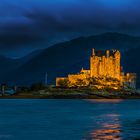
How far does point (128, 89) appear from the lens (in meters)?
194

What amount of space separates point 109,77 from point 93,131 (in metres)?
137

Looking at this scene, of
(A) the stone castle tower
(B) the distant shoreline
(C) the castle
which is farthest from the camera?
(A) the stone castle tower

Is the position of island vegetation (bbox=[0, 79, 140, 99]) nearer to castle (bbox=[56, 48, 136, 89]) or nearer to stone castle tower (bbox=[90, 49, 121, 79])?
castle (bbox=[56, 48, 136, 89])

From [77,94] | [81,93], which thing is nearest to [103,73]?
[81,93]

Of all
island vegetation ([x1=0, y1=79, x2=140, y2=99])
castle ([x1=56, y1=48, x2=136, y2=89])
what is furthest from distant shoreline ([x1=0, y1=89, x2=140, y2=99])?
castle ([x1=56, y1=48, x2=136, y2=89])

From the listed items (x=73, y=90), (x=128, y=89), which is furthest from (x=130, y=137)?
(x=128, y=89)

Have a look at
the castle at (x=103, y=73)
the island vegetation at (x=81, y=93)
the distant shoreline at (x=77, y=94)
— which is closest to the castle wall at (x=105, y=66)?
the castle at (x=103, y=73)

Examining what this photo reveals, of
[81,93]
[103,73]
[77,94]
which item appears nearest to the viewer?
[77,94]

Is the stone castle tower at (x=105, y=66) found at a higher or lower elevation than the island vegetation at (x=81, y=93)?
higher

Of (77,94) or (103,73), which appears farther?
(103,73)

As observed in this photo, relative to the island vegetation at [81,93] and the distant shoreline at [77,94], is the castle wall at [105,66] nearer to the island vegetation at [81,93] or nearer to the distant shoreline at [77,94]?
the island vegetation at [81,93]

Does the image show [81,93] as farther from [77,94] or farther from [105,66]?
[105,66]

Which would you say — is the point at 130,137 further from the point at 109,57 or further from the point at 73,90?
the point at 109,57

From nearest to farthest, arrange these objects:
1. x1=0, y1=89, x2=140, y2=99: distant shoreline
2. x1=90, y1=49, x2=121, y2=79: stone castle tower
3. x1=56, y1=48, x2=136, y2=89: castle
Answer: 1. x1=0, y1=89, x2=140, y2=99: distant shoreline
2. x1=56, y1=48, x2=136, y2=89: castle
3. x1=90, y1=49, x2=121, y2=79: stone castle tower
